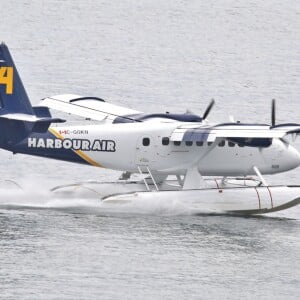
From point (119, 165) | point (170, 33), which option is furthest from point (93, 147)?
point (170, 33)

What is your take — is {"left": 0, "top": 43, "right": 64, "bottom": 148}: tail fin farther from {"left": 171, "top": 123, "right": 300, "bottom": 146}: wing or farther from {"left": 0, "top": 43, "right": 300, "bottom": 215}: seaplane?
{"left": 171, "top": 123, "right": 300, "bottom": 146}: wing

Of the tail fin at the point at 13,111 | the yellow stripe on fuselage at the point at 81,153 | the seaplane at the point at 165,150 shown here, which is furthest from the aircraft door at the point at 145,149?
the tail fin at the point at 13,111

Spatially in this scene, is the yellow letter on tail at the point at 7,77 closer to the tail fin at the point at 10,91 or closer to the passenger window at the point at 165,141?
the tail fin at the point at 10,91

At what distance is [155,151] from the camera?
54875mm

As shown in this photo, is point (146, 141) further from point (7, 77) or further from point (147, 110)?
point (147, 110)

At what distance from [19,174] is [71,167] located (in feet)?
10.3

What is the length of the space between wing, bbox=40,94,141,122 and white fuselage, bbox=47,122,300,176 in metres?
2.88

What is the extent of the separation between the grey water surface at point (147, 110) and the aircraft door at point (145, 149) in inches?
88.3

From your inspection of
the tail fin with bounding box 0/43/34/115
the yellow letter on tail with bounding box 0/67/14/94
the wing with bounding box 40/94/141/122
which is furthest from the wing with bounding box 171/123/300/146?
the yellow letter on tail with bounding box 0/67/14/94

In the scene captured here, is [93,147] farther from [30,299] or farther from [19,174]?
[30,299]

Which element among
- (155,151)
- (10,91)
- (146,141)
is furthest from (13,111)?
(155,151)

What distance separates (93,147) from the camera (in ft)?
178

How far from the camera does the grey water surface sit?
1703 inches

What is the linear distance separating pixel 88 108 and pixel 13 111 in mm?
5834
